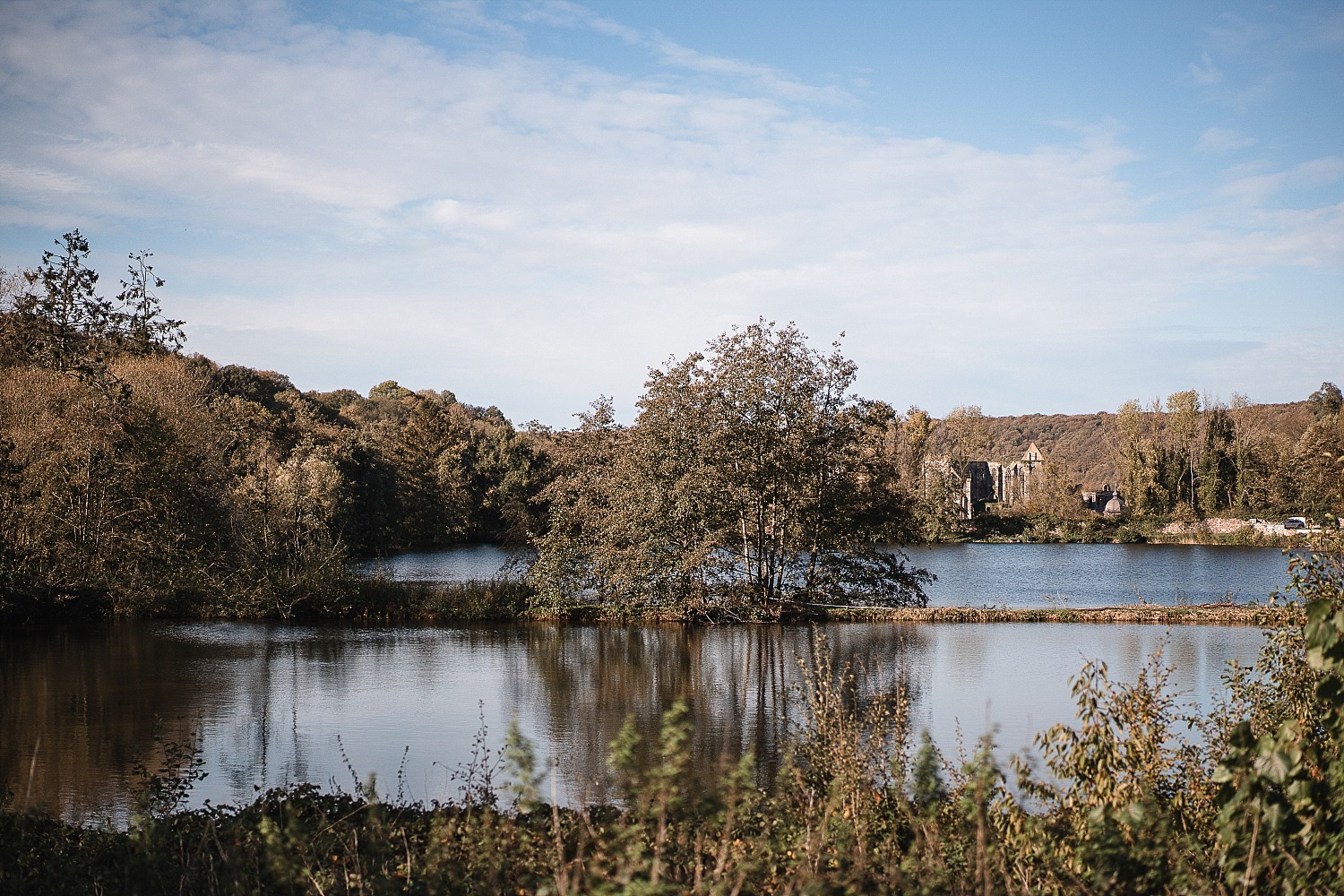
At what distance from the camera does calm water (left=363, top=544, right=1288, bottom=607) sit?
30453mm

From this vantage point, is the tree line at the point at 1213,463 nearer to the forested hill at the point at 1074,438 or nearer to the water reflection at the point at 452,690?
the forested hill at the point at 1074,438

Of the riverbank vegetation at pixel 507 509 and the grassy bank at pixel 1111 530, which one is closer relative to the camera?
the riverbank vegetation at pixel 507 509

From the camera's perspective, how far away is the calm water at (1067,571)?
30453mm

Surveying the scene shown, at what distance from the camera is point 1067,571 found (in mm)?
40719

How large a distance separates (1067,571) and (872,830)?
37.3m

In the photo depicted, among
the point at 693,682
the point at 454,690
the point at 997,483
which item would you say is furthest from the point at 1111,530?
the point at 454,690

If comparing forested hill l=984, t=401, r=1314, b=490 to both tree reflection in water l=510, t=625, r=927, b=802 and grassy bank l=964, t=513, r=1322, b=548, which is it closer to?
grassy bank l=964, t=513, r=1322, b=548

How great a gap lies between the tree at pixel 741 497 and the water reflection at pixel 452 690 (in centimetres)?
156

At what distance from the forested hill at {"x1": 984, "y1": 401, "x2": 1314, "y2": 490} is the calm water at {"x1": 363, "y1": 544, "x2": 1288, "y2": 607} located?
49294 mm

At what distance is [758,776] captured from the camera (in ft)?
32.3

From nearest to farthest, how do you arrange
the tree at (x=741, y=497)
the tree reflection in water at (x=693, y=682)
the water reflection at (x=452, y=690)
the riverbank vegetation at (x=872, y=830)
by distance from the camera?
the riverbank vegetation at (x=872, y=830) < the water reflection at (x=452, y=690) < the tree reflection in water at (x=693, y=682) < the tree at (x=741, y=497)

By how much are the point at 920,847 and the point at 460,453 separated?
190 ft

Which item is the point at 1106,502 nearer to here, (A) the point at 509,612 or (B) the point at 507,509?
(B) the point at 507,509

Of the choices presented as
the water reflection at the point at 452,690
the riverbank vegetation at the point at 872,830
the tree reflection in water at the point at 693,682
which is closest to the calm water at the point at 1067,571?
the water reflection at the point at 452,690
